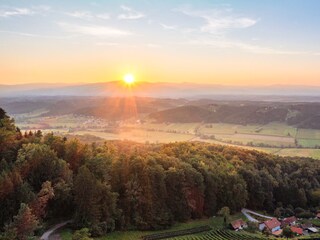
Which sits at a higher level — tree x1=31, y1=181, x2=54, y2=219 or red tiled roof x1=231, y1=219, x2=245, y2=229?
tree x1=31, y1=181, x2=54, y2=219

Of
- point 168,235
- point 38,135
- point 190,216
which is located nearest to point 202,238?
point 168,235

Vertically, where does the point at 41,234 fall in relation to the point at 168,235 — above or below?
above

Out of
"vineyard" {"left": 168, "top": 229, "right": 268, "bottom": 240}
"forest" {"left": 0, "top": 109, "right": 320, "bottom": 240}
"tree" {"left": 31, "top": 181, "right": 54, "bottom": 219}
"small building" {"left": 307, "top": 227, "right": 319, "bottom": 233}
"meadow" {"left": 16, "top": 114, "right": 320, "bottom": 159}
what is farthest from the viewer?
"meadow" {"left": 16, "top": 114, "right": 320, "bottom": 159}

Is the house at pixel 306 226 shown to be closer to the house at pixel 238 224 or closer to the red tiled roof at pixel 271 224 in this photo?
the red tiled roof at pixel 271 224

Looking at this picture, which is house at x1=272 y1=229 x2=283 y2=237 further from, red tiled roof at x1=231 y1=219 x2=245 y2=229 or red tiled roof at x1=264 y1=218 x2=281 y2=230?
red tiled roof at x1=231 y1=219 x2=245 y2=229

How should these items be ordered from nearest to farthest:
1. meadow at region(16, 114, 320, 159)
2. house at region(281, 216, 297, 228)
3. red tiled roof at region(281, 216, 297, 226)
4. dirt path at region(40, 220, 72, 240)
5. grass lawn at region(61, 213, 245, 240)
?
dirt path at region(40, 220, 72, 240)
grass lawn at region(61, 213, 245, 240)
house at region(281, 216, 297, 228)
red tiled roof at region(281, 216, 297, 226)
meadow at region(16, 114, 320, 159)

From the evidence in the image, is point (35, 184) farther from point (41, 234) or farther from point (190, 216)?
point (190, 216)

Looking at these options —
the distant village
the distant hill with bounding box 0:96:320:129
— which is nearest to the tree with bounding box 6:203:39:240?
the distant village

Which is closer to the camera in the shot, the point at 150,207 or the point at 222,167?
the point at 150,207
